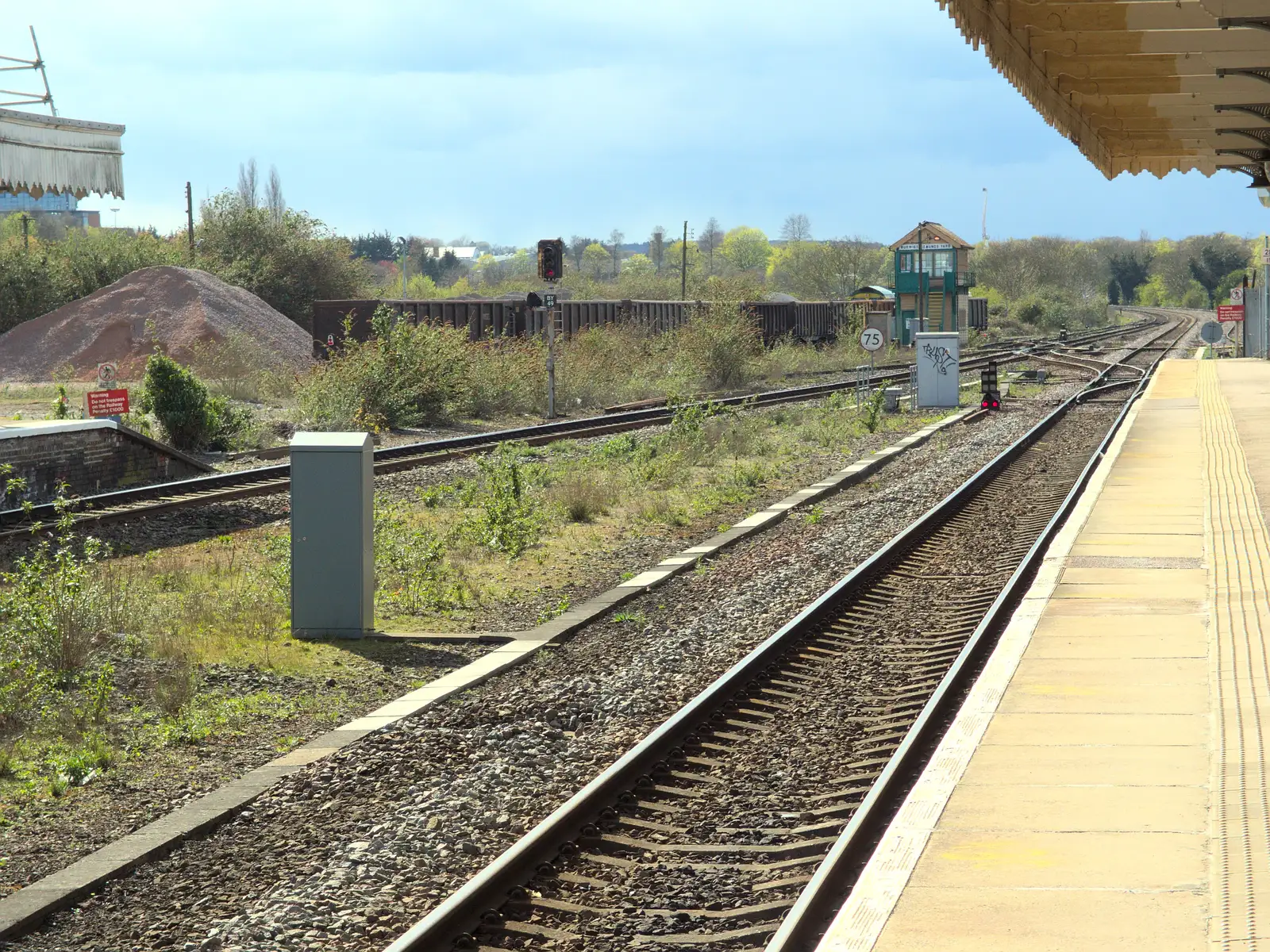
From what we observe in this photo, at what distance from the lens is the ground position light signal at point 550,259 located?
28203mm

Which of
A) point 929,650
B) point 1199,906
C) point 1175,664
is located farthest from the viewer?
point 929,650

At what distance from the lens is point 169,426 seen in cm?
2134

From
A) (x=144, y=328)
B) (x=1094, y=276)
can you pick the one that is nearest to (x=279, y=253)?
(x=144, y=328)

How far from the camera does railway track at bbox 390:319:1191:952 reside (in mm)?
4984

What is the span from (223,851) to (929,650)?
5070mm

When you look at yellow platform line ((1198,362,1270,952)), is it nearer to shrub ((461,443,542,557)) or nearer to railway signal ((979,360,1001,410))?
shrub ((461,443,542,557))

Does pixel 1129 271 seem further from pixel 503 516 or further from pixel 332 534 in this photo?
pixel 332 534

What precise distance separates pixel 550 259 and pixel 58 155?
1201 cm

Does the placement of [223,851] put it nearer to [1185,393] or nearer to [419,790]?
[419,790]

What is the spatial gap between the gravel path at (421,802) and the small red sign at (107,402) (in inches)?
388

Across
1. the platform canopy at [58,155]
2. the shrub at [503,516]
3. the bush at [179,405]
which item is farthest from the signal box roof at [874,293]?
the shrub at [503,516]

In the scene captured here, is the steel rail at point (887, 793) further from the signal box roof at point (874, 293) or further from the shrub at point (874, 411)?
the signal box roof at point (874, 293)

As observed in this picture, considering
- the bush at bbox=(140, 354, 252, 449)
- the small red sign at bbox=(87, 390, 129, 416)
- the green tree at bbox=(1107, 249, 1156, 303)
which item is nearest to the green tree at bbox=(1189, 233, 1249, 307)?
the green tree at bbox=(1107, 249, 1156, 303)

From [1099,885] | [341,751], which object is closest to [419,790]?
[341,751]
